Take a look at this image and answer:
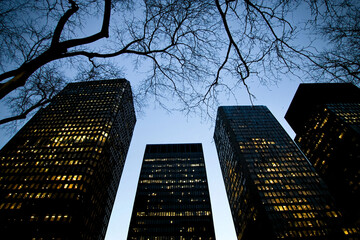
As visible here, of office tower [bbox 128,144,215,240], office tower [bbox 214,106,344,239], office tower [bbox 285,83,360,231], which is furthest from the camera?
office tower [bbox 128,144,215,240]

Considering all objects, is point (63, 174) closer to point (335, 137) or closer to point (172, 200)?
point (172, 200)

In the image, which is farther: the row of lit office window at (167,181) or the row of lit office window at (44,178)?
the row of lit office window at (167,181)

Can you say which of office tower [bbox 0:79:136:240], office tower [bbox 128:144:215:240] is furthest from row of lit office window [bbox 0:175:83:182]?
office tower [bbox 128:144:215:240]

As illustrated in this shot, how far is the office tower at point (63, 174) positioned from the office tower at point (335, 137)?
295 feet

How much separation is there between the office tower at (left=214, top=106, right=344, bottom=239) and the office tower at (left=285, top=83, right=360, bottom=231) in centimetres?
985

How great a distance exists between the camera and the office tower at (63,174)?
151ft

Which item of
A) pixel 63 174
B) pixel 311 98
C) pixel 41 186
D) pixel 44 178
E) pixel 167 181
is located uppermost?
pixel 311 98

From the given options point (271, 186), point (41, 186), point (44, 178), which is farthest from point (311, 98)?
point (41, 186)

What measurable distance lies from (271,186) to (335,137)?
42.2 meters

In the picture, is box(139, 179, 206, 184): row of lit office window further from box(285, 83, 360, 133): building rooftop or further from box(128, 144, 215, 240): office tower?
box(285, 83, 360, 133): building rooftop

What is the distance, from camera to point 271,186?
232 ft

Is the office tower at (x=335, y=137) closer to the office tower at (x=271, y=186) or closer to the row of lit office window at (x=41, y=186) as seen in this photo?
the office tower at (x=271, y=186)

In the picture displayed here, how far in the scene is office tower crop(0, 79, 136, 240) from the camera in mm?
46156

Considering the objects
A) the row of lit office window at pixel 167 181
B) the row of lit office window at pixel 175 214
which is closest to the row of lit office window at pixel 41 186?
the row of lit office window at pixel 175 214
